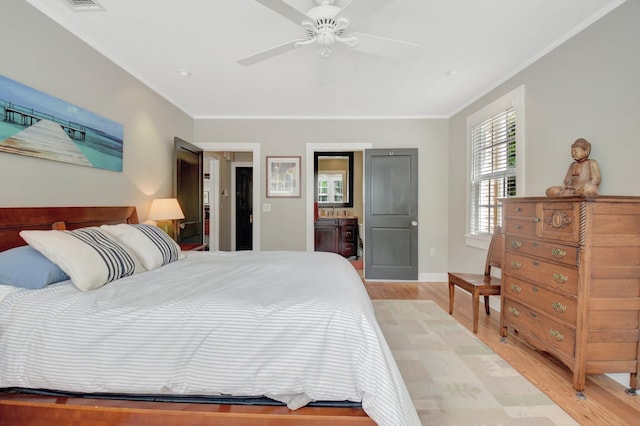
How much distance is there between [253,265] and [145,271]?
69 centimetres

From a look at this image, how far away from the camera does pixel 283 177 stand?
170 inches

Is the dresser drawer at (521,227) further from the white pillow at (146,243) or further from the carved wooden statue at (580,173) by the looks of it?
the white pillow at (146,243)

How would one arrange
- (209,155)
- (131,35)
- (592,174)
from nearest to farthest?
(592,174)
(131,35)
(209,155)

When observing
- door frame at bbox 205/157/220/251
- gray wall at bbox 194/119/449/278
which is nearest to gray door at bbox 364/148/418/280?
gray wall at bbox 194/119/449/278

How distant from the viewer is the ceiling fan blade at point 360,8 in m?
1.50

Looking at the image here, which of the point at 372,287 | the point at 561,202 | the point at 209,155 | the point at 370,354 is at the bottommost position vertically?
the point at 372,287

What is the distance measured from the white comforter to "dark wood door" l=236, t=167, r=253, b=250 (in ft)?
17.1

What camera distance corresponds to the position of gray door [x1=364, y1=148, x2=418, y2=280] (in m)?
4.23

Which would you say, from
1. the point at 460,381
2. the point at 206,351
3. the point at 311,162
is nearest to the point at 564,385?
the point at 460,381

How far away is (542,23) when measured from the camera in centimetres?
210

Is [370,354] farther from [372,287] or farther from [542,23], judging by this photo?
[372,287]

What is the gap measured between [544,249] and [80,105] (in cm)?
367

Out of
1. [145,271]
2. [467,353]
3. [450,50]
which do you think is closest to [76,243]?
[145,271]

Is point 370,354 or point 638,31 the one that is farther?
point 638,31
